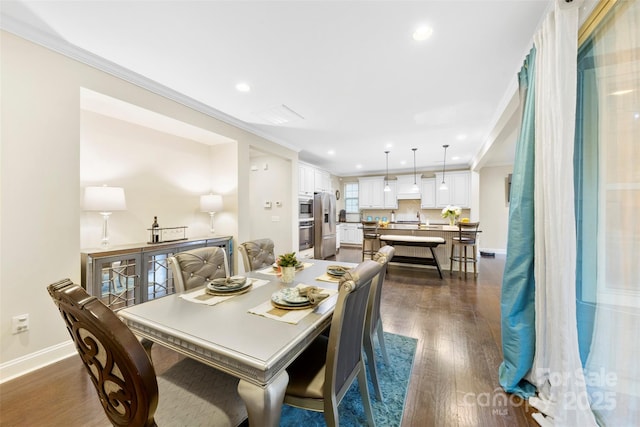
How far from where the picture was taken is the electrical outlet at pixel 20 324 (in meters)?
1.84

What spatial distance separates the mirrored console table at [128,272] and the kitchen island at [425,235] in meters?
3.81

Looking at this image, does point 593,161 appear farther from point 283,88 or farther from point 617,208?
point 283,88

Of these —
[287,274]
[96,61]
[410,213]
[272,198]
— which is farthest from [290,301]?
[410,213]

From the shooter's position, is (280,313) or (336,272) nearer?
(280,313)

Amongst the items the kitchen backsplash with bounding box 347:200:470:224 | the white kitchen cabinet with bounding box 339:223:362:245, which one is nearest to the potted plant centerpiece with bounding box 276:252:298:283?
the white kitchen cabinet with bounding box 339:223:362:245

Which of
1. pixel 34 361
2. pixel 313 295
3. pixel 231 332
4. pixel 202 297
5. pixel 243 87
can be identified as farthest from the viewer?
pixel 243 87

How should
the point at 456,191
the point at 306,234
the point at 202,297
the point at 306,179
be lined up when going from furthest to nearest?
the point at 456,191 → the point at 306,179 → the point at 306,234 → the point at 202,297

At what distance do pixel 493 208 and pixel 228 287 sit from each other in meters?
7.68

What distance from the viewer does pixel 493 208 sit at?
272 inches

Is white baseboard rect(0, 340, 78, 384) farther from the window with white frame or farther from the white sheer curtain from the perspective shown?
the window with white frame

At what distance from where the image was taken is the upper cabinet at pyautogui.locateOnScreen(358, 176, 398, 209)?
7770 millimetres

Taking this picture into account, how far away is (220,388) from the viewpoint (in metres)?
1.12

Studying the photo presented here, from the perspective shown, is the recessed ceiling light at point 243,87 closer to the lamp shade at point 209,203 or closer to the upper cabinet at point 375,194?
the lamp shade at point 209,203

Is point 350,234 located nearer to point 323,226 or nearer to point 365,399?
point 323,226
